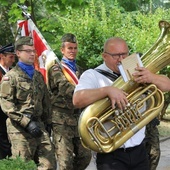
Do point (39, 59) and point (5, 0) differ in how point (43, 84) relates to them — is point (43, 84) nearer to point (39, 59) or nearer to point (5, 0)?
point (39, 59)

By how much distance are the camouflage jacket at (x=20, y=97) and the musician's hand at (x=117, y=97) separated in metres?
1.65

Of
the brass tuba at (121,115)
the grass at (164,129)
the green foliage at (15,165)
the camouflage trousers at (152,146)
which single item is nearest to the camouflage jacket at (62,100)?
the camouflage trousers at (152,146)

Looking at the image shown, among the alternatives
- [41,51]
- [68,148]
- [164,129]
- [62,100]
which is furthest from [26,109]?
[164,129]

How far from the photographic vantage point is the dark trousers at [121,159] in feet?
14.4

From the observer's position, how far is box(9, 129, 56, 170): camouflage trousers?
5582 mm

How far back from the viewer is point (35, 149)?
5695 mm

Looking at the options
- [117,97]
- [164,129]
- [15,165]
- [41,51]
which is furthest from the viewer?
[164,129]

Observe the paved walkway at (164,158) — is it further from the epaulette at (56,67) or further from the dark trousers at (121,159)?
the dark trousers at (121,159)

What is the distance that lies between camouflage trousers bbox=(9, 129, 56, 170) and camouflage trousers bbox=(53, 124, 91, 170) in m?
0.39

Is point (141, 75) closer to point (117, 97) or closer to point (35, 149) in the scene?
point (117, 97)

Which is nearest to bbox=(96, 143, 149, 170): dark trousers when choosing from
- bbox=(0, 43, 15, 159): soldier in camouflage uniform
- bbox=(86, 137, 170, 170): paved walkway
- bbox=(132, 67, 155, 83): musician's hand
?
bbox=(132, 67, 155, 83): musician's hand

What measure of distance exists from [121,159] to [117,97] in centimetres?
62

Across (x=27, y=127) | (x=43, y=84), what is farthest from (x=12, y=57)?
(x=27, y=127)

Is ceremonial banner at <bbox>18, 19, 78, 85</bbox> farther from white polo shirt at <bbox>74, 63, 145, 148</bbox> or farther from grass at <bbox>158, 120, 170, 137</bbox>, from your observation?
grass at <bbox>158, 120, 170, 137</bbox>
